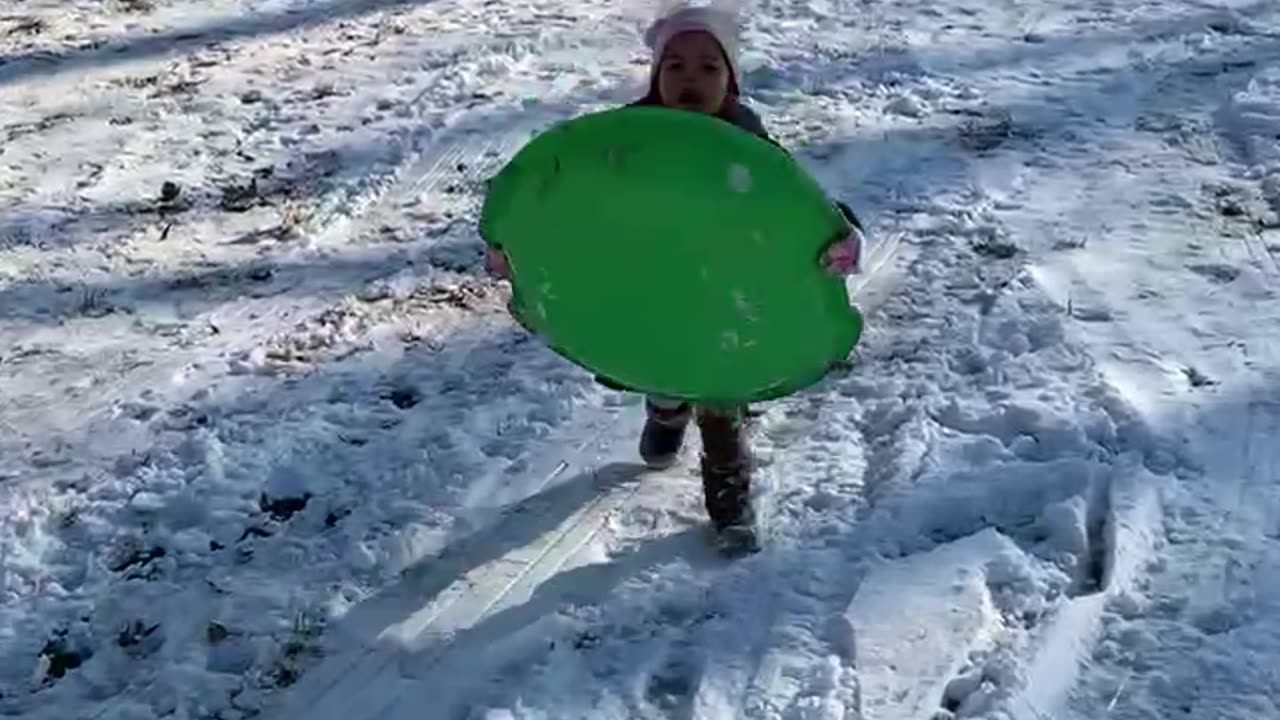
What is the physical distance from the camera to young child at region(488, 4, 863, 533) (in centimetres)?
356

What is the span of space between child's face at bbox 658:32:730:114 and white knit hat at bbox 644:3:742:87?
0.04 ft

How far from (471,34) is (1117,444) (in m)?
3.75

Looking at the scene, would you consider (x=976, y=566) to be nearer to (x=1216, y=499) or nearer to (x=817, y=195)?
(x=1216, y=499)

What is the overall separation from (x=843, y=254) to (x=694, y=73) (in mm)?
519

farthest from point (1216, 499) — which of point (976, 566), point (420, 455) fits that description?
point (420, 455)

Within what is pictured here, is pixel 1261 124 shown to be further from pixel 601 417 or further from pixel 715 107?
pixel 715 107

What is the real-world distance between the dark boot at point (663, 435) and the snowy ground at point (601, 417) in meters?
0.07

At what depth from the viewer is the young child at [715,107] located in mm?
3557

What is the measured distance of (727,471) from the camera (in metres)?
3.74

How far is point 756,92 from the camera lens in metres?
6.32

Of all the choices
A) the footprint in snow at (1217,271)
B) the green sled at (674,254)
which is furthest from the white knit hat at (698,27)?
the footprint in snow at (1217,271)

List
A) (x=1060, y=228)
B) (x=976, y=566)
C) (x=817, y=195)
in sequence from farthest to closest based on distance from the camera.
Answer: (x=1060, y=228)
(x=976, y=566)
(x=817, y=195)

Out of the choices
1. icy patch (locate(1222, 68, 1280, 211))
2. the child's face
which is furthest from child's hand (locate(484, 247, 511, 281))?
icy patch (locate(1222, 68, 1280, 211))

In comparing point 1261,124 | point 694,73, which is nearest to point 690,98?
point 694,73
